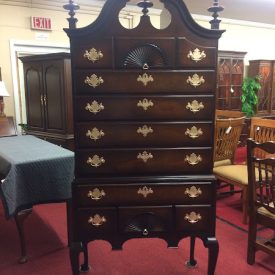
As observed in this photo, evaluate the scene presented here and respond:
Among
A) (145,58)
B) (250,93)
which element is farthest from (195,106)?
(250,93)

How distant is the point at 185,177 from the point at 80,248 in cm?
69

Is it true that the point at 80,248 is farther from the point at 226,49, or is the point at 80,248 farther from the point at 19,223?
the point at 226,49

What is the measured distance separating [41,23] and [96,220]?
386cm

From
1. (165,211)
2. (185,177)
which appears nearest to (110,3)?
(185,177)

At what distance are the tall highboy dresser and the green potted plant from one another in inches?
199

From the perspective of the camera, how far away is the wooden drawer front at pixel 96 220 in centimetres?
166

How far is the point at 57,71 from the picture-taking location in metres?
3.85

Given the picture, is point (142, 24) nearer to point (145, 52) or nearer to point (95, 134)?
point (145, 52)

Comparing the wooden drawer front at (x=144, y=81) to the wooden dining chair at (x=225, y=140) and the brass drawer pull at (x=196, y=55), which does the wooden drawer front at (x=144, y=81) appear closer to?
the brass drawer pull at (x=196, y=55)

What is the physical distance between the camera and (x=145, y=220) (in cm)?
169

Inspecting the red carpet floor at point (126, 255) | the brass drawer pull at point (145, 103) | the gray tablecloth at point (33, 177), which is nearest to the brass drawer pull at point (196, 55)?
the brass drawer pull at point (145, 103)

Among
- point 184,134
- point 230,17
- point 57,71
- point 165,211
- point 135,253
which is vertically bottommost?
point 135,253

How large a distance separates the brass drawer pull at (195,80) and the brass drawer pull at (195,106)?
0.09m

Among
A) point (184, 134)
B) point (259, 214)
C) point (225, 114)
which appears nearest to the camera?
point (184, 134)
